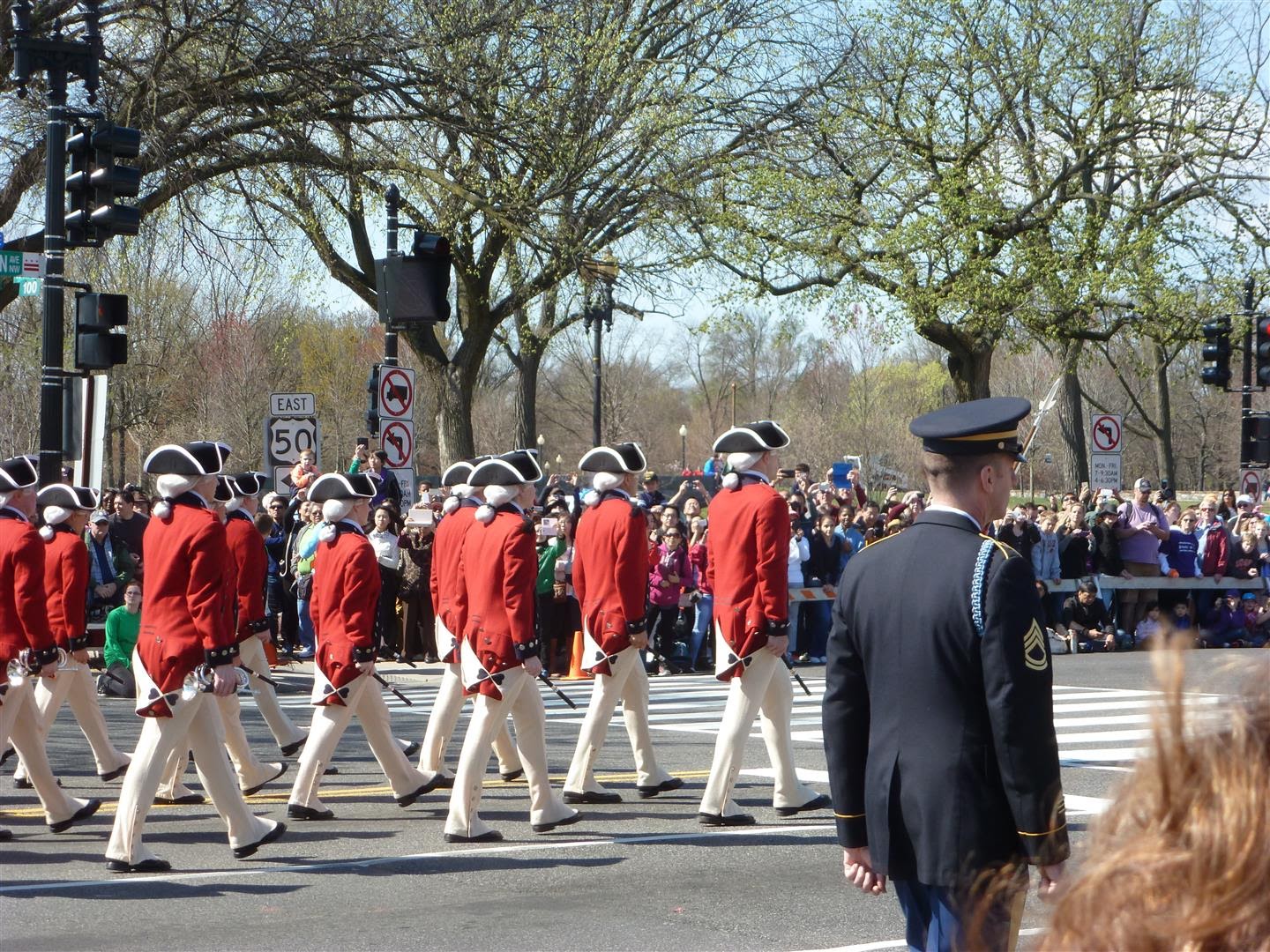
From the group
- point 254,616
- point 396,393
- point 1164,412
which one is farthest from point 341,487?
point 1164,412

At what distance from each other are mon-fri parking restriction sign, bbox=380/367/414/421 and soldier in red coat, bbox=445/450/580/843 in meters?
8.08

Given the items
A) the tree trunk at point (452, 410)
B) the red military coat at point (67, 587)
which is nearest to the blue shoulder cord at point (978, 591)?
the red military coat at point (67, 587)

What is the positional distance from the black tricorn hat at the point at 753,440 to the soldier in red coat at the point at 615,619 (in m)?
0.92

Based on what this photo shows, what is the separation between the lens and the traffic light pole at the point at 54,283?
12.6 m

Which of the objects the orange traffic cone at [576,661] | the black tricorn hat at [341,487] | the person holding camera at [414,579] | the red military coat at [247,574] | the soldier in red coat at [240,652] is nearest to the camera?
the black tricorn hat at [341,487]

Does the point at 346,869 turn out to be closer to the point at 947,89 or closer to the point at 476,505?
the point at 476,505

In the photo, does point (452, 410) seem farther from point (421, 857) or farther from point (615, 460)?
point (421, 857)

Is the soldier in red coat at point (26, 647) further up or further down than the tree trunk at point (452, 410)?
further down

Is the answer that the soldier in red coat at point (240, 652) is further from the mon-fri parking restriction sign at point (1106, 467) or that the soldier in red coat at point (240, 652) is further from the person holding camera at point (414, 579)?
the mon-fri parking restriction sign at point (1106, 467)

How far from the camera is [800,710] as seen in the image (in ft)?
50.5

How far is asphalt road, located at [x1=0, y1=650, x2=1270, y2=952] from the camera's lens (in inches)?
265

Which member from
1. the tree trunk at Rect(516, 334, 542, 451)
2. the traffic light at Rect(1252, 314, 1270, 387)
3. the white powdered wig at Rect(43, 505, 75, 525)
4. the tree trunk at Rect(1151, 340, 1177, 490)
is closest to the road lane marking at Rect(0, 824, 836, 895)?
the white powdered wig at Rect(43, 505, 75, 525)

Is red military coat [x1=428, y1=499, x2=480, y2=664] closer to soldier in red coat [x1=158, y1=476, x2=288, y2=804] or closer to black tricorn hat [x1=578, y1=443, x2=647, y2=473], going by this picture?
black tricorn hat [x1=578, y1=443, x2=647, y2=473]

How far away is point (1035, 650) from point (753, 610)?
534 centimetres
